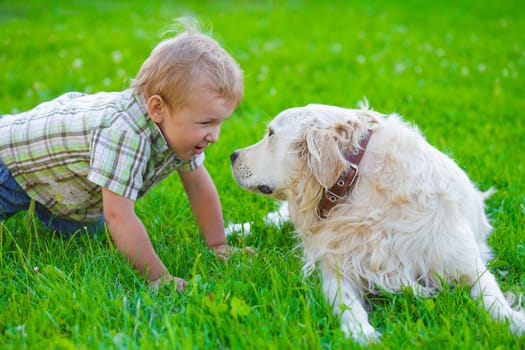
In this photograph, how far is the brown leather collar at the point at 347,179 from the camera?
9.45 ft

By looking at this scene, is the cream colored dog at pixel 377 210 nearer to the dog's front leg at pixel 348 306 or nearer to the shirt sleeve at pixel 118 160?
the dog's front leg at pixel 348 306

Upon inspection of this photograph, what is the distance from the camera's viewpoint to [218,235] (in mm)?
3682

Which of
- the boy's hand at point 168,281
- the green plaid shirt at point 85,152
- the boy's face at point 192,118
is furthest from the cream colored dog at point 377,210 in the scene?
the green plaid shirt at point 85,152

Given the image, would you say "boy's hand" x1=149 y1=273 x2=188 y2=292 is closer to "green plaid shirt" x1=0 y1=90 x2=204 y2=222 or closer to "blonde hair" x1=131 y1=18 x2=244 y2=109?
"green plaid shirt" x1=0 y1=90 x2=204 y2=222

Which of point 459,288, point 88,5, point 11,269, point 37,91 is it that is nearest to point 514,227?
point 459,288

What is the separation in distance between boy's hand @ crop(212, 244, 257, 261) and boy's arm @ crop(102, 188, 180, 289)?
420 millimetres

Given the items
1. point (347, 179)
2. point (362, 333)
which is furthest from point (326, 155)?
point (362, 333)

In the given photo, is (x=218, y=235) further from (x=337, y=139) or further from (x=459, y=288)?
(x=459, y=288)

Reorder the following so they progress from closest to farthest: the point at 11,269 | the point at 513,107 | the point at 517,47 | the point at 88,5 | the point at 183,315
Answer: the point at 183,315, the point at 11,269, the point at 513,107, the point at 517,47, the point at 88,5

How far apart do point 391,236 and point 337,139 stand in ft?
1.85

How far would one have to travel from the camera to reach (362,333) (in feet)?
8.00

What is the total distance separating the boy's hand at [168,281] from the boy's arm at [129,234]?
0.20 ft

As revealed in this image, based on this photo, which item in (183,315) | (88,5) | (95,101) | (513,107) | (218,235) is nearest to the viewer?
(183,315)

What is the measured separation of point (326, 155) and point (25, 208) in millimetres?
2113
